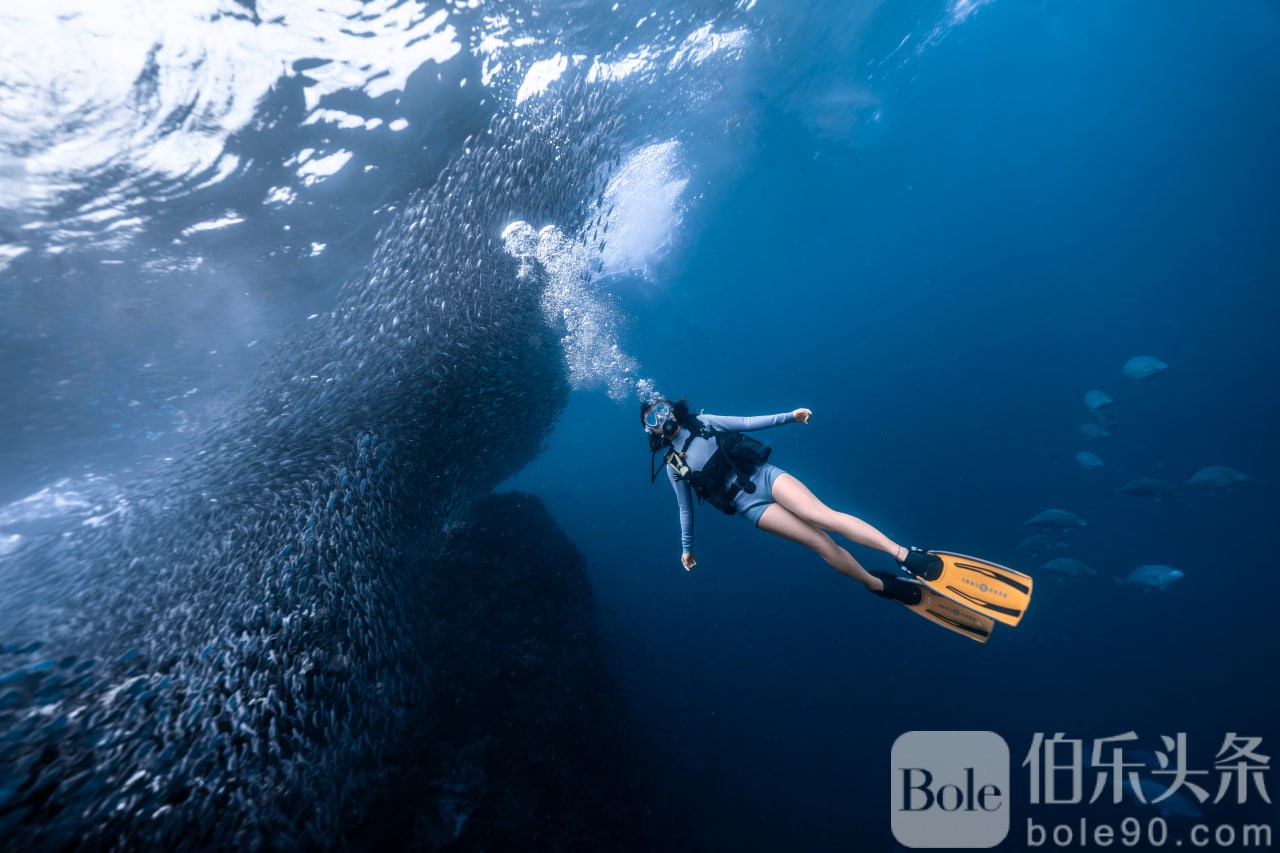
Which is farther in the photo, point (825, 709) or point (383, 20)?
point (825, 709)

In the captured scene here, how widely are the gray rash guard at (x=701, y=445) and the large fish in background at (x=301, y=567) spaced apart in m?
5.14

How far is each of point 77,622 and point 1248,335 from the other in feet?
252

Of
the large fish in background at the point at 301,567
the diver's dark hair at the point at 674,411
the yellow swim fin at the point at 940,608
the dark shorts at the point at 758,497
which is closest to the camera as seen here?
the large fish in background at the point at 301,567

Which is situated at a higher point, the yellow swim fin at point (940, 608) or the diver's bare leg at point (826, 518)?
the diver's bare leg at point (826, 518)

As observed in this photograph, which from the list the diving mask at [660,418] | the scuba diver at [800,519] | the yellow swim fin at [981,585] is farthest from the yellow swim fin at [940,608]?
the diving mask at [660,418]

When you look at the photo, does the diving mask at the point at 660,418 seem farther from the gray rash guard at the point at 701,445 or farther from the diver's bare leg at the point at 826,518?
the diver's bare leg at the point at 826,518

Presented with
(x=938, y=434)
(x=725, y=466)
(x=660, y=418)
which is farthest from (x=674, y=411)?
(x=938, y=434)

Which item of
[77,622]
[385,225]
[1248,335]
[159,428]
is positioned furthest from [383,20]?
[1248,335]

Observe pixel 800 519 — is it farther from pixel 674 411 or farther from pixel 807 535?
pixel 674 411

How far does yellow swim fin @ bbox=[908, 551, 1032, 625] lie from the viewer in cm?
401

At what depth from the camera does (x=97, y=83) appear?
627 centimetres

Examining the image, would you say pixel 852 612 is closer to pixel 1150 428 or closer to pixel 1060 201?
pixel 1150 428

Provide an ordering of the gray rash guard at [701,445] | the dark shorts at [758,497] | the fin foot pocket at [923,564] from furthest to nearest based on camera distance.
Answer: the gray rash guard at [701,445]
the dark shorts at [758,497]
the fin foot pocket at [923,564]

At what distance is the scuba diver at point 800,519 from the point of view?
13.6 ft
